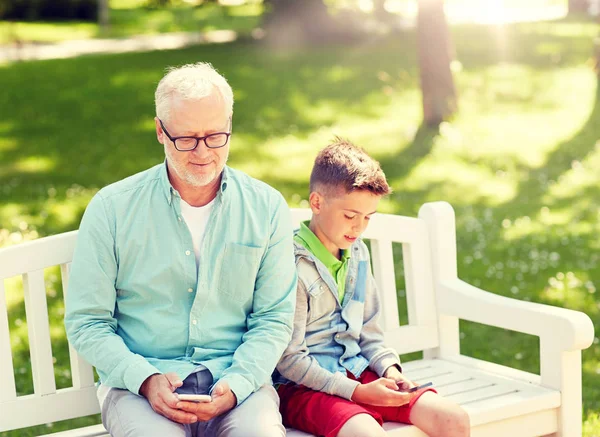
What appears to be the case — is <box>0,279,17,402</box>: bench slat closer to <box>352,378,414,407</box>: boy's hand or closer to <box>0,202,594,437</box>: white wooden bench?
<box>0,202,594,437</box>: white wooden bench

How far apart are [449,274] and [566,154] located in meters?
7.07

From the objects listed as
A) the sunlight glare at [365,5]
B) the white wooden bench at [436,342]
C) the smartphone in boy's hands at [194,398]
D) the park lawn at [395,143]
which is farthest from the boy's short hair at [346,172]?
the sunlight glare at [365,5]

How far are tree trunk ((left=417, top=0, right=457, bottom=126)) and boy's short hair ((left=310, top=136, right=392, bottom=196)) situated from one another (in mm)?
7804

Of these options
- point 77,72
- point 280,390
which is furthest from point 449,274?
point 77,72

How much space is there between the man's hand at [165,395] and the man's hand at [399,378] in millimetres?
855

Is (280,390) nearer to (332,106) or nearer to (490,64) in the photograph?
(332,106)

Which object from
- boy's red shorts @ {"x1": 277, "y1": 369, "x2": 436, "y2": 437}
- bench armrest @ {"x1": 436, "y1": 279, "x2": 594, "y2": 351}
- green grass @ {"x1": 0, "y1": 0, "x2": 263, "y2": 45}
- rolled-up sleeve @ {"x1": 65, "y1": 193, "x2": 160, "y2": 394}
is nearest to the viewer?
rolled-up sleeve @ {"x1": 65, "y1": 193, "x2": 160, "y2": 394}

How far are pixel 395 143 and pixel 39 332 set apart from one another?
8113 millimetres

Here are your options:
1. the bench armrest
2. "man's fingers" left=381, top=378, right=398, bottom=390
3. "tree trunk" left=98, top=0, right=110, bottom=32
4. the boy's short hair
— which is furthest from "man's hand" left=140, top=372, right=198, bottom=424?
"tree trunk" left=98, top=0, right=110, bottom=32

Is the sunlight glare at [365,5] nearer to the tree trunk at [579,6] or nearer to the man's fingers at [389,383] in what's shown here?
the tree trunk at [579,6]

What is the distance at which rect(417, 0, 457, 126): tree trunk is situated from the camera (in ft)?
36.9

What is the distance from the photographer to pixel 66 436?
3.52 meters

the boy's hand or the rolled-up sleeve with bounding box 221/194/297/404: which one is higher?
the rolled-up sleeve with bounding box 221/194/297/404

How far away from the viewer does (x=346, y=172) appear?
3621mm
